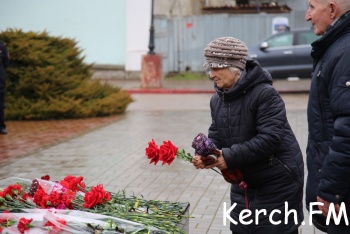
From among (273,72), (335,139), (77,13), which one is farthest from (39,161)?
(77,13)

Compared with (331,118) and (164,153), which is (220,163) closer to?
(164,153)

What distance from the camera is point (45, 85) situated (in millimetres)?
16594

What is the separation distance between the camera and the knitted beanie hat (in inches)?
179

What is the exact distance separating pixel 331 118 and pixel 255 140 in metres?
0.57

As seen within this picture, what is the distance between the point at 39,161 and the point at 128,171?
1.61 meters

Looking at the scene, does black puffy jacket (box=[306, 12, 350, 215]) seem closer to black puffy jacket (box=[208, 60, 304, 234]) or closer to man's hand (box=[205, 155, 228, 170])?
black puffy jacket (box=[208, 60, 304, 234])

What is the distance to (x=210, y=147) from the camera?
4449 mm

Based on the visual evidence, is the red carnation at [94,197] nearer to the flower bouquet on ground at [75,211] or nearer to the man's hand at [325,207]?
the flower bouquet on ground at [75,211]

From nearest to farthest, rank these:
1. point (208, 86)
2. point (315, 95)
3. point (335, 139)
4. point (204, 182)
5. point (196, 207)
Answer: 1. point (335, 139)
2. point (315, 95)
3. point (196, 207)
4. point (204, 182)
5. point (208, 86)

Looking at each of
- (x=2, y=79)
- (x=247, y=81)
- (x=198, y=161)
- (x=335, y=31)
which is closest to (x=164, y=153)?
(x=198, y=161)

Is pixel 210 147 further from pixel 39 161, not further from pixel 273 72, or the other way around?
pixel 273 72

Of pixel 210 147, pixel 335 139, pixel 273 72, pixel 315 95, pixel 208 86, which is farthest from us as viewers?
pixel 208 86

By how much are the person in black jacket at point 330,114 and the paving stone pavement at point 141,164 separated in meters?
2.97

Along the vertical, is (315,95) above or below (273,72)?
above
